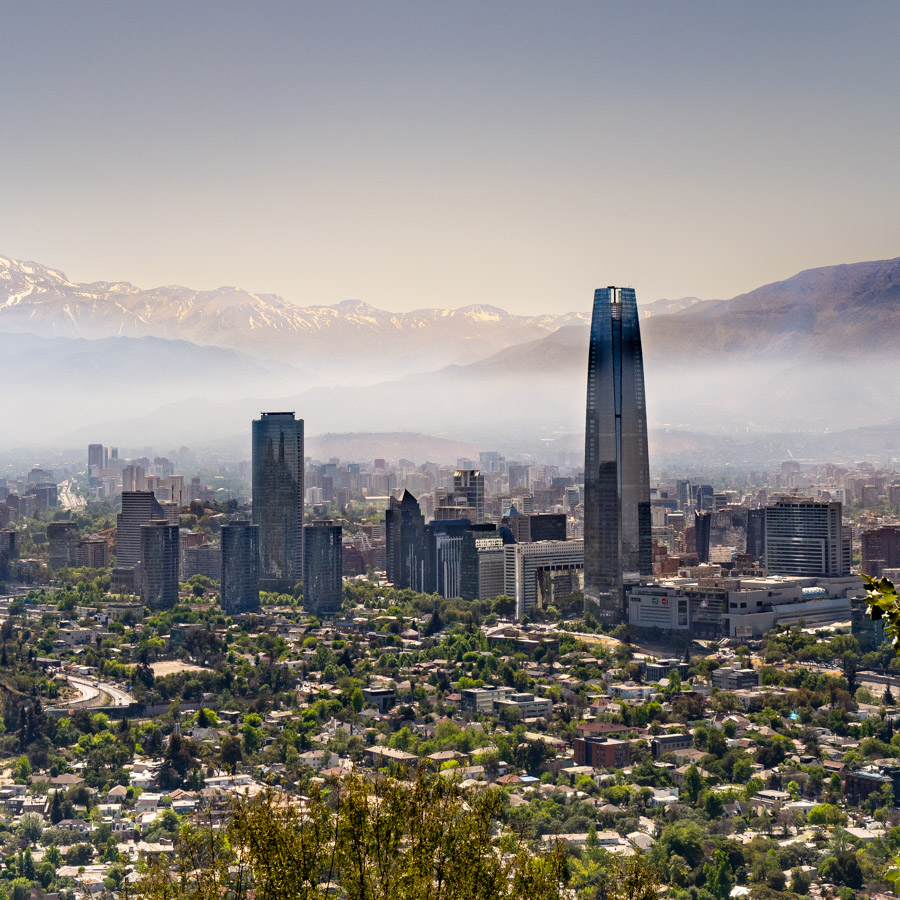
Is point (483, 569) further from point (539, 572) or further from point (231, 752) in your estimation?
point (231, 752)

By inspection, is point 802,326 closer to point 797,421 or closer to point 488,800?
point 797,421

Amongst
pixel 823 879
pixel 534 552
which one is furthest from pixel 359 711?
pixel 534 552

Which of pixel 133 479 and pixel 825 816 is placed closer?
pixel 825 816

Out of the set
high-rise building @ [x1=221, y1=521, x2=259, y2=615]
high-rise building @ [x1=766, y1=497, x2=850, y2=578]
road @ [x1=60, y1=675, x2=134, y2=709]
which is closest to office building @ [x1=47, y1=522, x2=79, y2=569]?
high-rise building @ [x1=221, y1=521, x2=259, y2=615]

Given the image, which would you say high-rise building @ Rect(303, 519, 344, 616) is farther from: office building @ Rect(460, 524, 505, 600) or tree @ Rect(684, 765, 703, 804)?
tree @ Rect(684, 765, 703, 804)

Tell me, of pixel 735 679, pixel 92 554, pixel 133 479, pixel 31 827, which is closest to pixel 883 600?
pixel 31 827

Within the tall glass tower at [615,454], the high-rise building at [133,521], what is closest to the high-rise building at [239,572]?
the high-rise building at [133,521]
